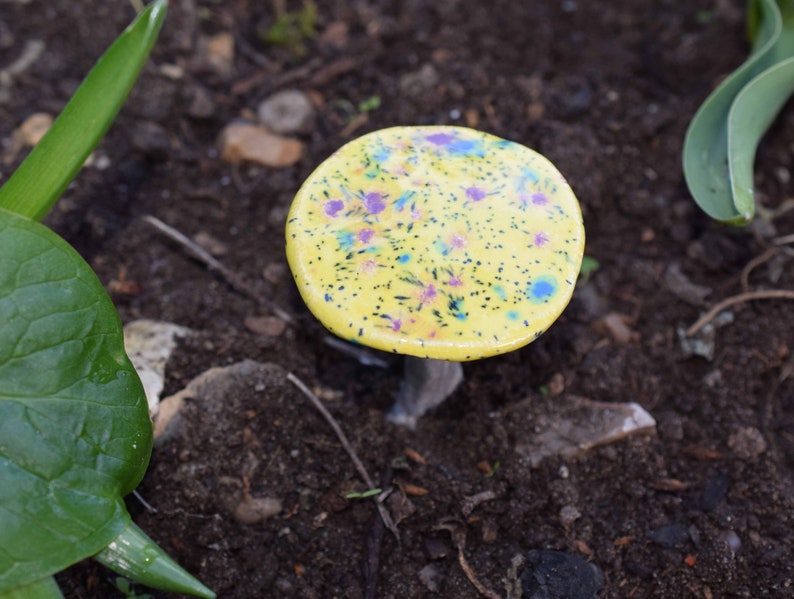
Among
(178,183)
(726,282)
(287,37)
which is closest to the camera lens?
(726,282)

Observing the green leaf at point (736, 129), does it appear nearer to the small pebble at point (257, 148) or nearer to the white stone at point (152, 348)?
the small pebble at point (257, 148)

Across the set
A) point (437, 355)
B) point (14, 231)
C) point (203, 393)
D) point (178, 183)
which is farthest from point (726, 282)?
point (14, 231)

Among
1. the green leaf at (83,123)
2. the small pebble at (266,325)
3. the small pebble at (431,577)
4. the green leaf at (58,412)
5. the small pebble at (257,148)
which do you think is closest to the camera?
the green leaf at (58,412)

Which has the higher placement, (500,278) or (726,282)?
(500,278)

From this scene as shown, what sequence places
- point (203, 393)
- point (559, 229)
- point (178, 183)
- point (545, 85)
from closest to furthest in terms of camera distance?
point (559, 229), point (203, 393), point (178, 183), point (545, 85)

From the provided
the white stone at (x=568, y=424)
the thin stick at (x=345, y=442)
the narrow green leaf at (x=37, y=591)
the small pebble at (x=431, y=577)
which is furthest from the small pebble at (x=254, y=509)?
the white stone at (x=568, y=424)

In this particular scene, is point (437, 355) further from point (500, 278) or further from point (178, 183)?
point (178, 183)
